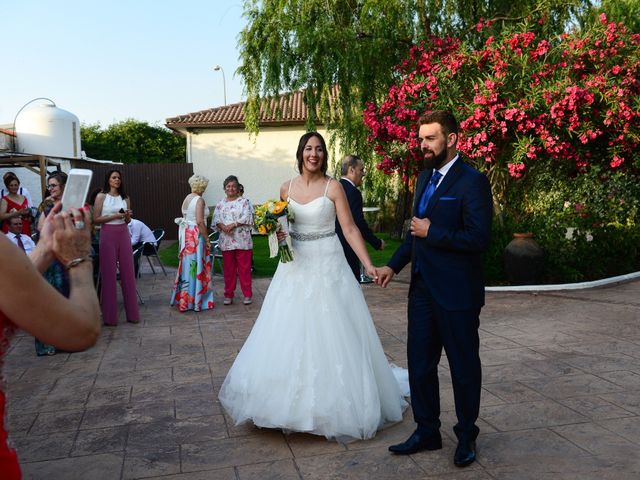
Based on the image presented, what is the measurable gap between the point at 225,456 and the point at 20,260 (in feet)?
9.30

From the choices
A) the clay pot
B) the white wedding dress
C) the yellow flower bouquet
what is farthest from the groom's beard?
the clay pot

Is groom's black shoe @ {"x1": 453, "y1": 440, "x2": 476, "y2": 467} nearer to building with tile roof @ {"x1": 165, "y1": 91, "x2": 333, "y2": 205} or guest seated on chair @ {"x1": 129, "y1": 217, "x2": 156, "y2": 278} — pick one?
guest seated on chair @ {"x1": 129, "y1": 217, "x2": 156, "y2": 278}

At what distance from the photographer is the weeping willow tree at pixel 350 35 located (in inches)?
546

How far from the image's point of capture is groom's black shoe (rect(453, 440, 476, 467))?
369 centimetres

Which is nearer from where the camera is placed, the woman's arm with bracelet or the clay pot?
the woman's arm with bracelet

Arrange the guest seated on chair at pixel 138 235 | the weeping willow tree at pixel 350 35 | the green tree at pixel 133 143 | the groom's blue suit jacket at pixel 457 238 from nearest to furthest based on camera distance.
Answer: the groom's blue suit jacket at pixel 457 238 → the guest seated on chair at pixel 138 235 → the weeping willow tree at pixel 350 35 → the green tree at pixel 133 143

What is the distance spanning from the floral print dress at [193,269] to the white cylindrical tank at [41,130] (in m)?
23.2

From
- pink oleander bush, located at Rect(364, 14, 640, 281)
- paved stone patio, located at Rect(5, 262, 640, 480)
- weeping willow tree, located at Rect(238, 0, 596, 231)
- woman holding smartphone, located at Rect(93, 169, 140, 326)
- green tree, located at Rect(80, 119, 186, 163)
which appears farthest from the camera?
green tree, located at Rect(80, 119, 186, 163)

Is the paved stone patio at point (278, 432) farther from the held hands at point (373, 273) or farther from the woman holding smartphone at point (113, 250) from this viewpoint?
the held hands at point (373, 273)

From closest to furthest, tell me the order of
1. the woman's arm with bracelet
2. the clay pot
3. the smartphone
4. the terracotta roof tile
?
the woman's arm with bracelet
the smartphone
the clay pot
the terracotta roof tile

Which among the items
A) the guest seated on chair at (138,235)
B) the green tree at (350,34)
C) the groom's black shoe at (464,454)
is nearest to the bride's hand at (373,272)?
the groom's black shoe at (464,454)

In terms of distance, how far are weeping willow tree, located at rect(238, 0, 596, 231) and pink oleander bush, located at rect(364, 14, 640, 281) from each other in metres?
1.22

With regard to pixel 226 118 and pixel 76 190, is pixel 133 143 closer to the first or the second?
pixel 226 118

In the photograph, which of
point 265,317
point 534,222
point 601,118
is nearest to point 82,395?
point 265,317
